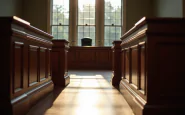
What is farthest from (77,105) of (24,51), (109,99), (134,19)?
(134,19)

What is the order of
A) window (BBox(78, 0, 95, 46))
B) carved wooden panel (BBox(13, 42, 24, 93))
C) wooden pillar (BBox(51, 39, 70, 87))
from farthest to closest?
window (BBox(78, 0, 95, 46)), wooden pillar (BBox(51, 39, 70, 87)), carved wooden panel (BBox(13, 42, 24, 93))

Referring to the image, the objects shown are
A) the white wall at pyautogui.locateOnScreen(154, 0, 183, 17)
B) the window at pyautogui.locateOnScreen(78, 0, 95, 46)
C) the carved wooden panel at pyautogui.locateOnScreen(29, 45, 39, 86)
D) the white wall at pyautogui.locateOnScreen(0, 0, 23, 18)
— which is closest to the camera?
the carved wooden panel at pyautogui.locateOnScreen(29, 45, 39, 86)

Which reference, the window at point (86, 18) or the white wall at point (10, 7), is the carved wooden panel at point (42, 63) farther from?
the window at point (86, 18)

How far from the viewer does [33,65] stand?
113 inches

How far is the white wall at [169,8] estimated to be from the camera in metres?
8.67

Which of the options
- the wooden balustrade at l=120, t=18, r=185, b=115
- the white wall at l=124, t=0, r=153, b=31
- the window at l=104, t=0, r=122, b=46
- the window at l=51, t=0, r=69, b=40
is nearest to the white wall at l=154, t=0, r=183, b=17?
the white wall at l=124, t=0, r=153, b=31

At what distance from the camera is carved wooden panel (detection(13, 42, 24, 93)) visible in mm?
2119

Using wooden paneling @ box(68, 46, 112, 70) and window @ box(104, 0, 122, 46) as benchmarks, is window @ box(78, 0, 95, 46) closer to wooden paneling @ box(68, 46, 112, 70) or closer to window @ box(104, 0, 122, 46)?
window @ box(104, 0, 122, 46)

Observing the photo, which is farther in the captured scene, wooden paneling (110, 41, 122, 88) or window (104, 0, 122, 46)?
window (104, 0, 122, 46)

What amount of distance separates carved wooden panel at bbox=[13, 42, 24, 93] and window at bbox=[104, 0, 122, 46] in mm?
9519

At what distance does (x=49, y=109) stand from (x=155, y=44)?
4.21ft

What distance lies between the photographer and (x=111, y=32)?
464 inches

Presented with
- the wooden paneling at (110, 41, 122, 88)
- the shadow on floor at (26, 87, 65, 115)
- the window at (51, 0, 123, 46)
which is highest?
the window at (51, 0, 123, 46)

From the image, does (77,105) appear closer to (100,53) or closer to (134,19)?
(100,53)
